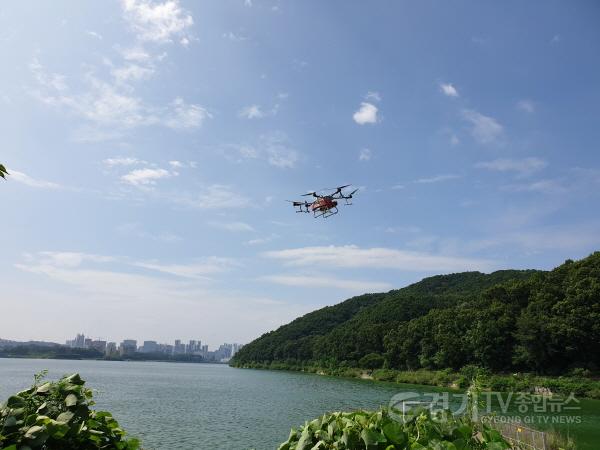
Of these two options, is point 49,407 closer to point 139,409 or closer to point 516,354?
point 139,409

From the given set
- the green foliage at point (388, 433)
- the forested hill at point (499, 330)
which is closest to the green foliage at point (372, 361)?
the forested hill at point (499, 330)

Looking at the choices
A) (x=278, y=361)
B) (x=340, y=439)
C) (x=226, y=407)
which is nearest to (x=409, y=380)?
(x=226, y=407)

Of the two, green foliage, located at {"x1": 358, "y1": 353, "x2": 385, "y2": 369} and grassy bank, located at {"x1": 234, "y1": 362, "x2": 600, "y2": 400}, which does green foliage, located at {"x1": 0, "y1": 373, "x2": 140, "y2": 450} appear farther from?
green foliage, located at {"x1": 358, "y1": 353, "x2": 385, "y2": 369}

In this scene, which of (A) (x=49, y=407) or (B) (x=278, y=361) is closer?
(A) (x=49, y=407)

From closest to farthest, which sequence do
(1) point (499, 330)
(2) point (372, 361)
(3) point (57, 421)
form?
→ 1. (3) point (57, 421)
2. (1) point (499, 330)
3. (2) point (372, 361)

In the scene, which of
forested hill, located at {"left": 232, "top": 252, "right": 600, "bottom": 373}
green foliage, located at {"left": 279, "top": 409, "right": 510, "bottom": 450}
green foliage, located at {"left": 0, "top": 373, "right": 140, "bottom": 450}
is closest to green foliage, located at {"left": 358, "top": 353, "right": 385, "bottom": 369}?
forested hill, located at {"left": 232, "top": 252, "right": 600, "bottom": 373}

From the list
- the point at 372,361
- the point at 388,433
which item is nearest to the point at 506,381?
the point at 372,361

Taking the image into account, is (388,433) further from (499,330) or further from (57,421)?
(499,330)
